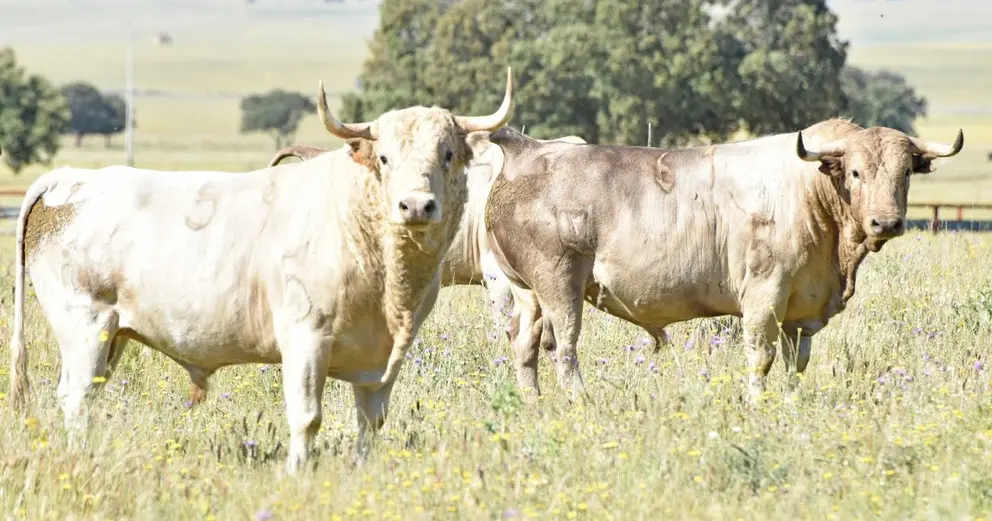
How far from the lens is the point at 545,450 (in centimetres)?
594

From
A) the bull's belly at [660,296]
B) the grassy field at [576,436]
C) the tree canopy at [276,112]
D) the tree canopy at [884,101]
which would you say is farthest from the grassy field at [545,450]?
the tree canopy at [276,112]

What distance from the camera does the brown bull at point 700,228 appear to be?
8.27m

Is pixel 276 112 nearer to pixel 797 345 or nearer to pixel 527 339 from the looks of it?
pixel 527 339

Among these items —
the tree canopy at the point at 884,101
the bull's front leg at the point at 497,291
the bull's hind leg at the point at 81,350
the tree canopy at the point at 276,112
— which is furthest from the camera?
the tree canopy at the point at 276,112

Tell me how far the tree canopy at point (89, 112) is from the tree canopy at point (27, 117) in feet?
146

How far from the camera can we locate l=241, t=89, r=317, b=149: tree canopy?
394ft

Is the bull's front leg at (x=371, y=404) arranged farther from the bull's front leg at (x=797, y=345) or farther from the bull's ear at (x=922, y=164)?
the bull's ear at (x=922, y=164)

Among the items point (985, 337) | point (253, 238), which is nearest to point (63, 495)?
point (253, 238)

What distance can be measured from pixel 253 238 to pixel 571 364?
267 centimetres

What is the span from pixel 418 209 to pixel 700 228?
10.0 feet

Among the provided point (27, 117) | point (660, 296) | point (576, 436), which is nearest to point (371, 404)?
point (576, 436)

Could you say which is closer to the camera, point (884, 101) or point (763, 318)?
point (763, 318)

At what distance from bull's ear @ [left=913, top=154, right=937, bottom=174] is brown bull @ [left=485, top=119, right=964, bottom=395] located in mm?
12

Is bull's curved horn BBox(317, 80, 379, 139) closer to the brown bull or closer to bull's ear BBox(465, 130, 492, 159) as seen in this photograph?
bull's ear BBox(465, 130, 492, 159)
